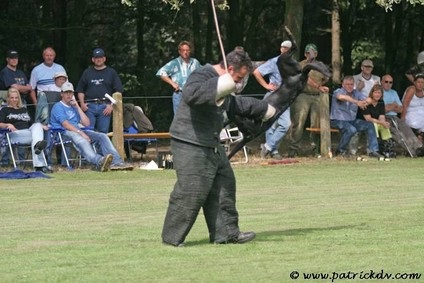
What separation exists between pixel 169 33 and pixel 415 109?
53.7ft

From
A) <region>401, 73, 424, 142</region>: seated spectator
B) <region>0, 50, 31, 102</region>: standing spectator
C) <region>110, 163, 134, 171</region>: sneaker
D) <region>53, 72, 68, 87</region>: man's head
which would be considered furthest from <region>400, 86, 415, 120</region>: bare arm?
<region>0, 50, 31, 102</region>: standing spectator

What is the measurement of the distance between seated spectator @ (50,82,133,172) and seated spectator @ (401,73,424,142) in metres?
6.23

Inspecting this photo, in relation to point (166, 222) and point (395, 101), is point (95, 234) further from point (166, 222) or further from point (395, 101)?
point (395, 101)

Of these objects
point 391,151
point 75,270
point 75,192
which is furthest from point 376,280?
point 391,151

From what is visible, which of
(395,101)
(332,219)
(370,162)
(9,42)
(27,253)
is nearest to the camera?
(27,253)

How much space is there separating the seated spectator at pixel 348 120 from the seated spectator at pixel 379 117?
5.1 inches

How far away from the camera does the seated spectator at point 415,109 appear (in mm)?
23156

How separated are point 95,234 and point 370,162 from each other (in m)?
10.4

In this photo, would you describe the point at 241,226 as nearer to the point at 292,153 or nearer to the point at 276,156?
the point at 276,156

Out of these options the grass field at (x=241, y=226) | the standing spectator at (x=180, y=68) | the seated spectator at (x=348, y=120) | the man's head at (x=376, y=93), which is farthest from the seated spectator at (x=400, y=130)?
the standing spectator at (x=180, y=68)

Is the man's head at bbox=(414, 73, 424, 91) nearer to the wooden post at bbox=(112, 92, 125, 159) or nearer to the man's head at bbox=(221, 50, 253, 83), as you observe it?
the wooden post at bbox=(112, 92, 125, 159)

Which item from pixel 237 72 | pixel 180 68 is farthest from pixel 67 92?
pixel 237 72

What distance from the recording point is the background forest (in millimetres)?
30109

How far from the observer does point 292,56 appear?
1257 cm
